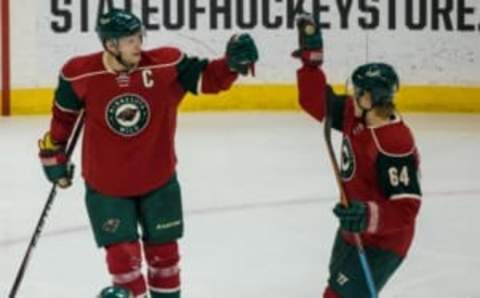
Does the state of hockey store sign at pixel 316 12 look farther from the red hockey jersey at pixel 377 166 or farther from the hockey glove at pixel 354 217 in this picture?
the hockey glove at pixel 354 217

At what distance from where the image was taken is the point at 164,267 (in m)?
3.64

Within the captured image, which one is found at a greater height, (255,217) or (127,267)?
(127,267)

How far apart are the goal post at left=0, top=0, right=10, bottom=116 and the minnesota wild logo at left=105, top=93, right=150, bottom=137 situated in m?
5.11

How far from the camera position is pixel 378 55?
873cm

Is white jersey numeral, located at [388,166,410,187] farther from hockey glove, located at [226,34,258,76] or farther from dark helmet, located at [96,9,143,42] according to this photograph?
dark helmet, located at [96,9,143,42]

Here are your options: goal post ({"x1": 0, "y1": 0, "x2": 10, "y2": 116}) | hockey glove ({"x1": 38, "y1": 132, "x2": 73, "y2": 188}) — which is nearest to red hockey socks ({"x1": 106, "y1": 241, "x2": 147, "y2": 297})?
hockey glove ({"x1": 38, "y1": 132, "x2": 73, "y2": 188})

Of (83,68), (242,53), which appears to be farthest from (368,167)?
(83,68)

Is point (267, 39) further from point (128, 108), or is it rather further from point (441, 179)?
point (128, 108)

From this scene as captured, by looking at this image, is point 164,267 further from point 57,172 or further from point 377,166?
point 377,166

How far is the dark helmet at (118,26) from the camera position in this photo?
137 inches

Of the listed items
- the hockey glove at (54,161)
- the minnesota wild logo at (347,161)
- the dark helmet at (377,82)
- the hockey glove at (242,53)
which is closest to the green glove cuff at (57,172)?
the hockey glove at (54,161)

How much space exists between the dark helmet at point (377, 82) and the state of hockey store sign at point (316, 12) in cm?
561

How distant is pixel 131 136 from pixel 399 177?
87 centimetres

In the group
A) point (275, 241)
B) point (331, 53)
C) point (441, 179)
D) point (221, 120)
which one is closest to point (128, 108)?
point (275, 241)
